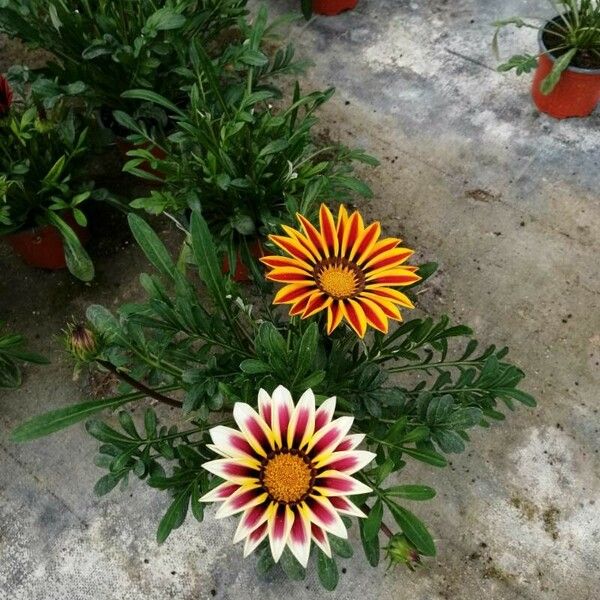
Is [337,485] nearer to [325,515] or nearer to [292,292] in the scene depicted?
[325,515]

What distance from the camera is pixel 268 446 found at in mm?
998

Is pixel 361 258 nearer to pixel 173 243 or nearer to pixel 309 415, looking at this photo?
pixel 309 415

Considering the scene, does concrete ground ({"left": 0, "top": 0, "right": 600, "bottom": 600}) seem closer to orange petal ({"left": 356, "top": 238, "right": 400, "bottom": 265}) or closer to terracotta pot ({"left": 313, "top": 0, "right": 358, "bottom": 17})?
terracotta pot ({"left": 313, "top": 0, "right": 358, "bottom": 17})

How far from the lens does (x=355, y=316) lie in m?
1.12

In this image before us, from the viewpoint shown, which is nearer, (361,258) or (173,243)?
(361,258)

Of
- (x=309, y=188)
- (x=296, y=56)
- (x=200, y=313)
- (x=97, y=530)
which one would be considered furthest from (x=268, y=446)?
(x=296, y=56)

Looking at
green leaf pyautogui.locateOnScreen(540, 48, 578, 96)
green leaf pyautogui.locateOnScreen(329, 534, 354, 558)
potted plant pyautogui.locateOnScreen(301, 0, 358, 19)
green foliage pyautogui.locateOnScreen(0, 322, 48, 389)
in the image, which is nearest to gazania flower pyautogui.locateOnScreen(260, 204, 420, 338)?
green leaf pyautogui.locateOnScreen(329, 534, 354, 558)

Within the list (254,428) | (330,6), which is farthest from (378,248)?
(330,6)

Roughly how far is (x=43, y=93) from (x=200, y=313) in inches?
34.7

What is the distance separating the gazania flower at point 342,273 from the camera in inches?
44.0

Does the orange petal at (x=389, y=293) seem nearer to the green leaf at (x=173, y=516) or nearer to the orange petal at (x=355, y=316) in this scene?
the orange petal at (x=355, y=316)

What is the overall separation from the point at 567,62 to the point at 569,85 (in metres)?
0.12

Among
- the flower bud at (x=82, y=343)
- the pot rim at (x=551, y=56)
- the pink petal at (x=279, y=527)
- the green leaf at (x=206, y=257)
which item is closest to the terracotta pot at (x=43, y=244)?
the green leaf at (x=206, y=257)

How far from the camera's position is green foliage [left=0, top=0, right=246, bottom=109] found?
1.77 meters
